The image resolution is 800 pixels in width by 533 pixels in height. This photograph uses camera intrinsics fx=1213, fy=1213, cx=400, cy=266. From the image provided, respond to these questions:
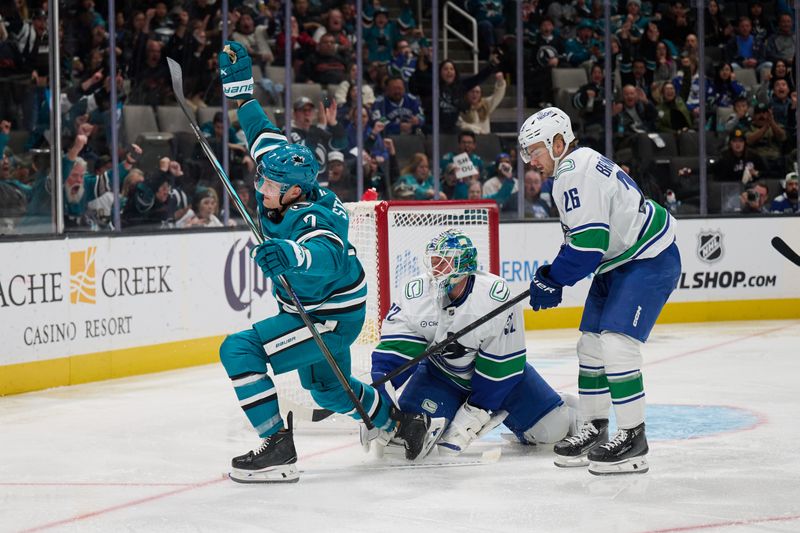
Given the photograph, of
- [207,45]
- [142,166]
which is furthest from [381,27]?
[142,166]

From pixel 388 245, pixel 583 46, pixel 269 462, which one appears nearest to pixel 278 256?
pixel 269 462

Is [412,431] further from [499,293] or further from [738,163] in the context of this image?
[738,163]

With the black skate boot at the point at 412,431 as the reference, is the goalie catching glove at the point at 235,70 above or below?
above

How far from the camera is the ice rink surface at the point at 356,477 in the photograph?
10.8 feet

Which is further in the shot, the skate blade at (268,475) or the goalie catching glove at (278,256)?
the skate blade at (268,475)

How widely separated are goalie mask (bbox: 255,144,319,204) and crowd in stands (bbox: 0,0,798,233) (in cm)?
281

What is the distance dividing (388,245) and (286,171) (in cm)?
148

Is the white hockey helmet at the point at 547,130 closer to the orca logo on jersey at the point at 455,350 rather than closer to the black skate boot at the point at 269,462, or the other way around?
the orca logo on jersey at the point at 455,350

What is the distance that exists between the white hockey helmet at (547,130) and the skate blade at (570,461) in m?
0.96

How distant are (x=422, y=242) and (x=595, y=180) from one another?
188 cm

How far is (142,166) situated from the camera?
6.93 metres

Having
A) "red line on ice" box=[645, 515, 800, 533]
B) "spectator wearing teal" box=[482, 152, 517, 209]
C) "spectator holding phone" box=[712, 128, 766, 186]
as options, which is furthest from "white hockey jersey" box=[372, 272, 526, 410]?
"spectator holding phone" box=[712, 128, 766, 186]

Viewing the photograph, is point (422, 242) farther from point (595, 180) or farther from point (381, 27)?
point (381, 27)

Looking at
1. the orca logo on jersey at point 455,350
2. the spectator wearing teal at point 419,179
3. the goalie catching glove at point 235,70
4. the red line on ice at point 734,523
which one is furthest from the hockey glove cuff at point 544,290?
the spectator wearing teal at point 419,179
